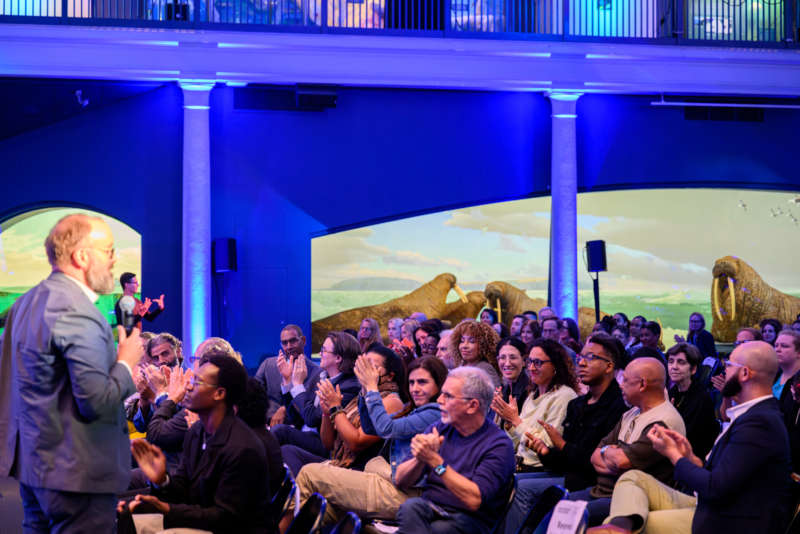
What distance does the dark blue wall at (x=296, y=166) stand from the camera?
9.95 meters

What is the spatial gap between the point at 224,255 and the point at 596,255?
13.8 ft

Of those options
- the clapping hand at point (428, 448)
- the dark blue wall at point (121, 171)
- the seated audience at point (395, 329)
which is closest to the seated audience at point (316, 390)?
the clapping hand at point (428, 448)

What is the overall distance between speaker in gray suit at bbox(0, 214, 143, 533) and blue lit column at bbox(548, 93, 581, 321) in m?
7.80

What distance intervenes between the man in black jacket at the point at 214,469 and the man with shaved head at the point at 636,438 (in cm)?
149

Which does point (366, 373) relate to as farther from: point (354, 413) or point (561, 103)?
point (561, 103)

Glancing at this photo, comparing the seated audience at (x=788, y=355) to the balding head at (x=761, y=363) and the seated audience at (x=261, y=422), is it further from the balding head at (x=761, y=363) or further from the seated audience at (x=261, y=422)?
the seated audience at (x=261, y=422)

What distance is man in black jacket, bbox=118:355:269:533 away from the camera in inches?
115

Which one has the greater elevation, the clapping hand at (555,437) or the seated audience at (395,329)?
the clapping hand at (555,437)

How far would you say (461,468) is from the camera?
3332 mm

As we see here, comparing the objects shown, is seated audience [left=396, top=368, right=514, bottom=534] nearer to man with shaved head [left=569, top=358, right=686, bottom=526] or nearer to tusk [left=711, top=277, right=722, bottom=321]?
man with shaved head [left=569, top=358, right=686, bottom=526]

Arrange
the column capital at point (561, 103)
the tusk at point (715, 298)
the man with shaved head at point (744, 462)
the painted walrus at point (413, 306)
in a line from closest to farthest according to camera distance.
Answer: the man with shaved head at point (744, 462) → the column capital at point (561, 103) → the painted walrus at point (413, 306) → the tusk at point (715, 298)

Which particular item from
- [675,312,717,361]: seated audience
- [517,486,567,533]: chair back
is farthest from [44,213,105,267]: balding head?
[675,312,717,361]: seated audience

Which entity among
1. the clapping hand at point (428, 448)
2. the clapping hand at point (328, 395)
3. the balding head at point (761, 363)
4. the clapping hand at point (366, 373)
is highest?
the balding head at point (761, 363)

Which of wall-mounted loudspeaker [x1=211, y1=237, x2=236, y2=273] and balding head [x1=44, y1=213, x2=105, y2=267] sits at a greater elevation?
balding head [x1=44, y1=213, x2=105, y2=267]
